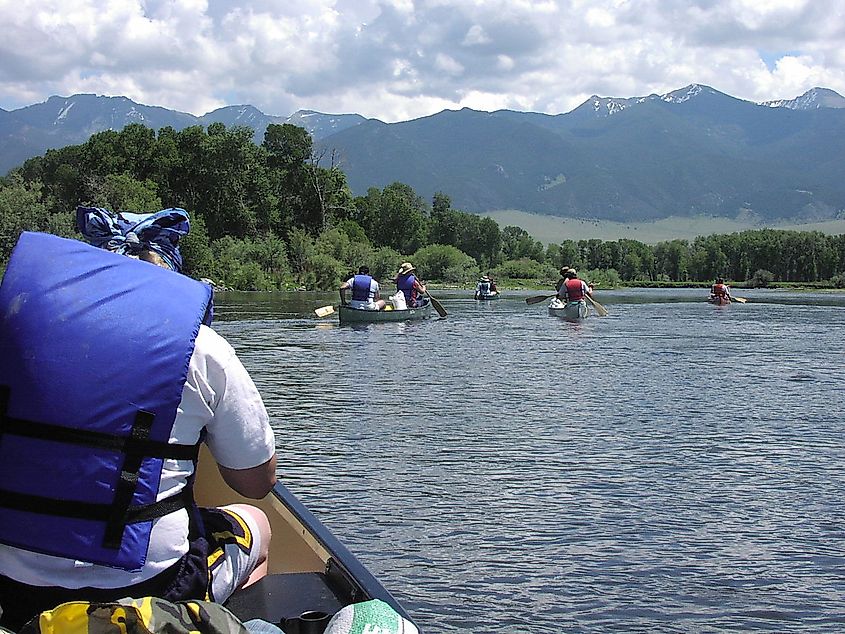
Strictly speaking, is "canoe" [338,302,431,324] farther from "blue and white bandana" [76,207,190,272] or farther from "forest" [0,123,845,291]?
"forest" [0,123,845,291]

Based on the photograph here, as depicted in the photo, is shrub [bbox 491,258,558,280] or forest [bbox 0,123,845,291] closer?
forest [bbox 0,123,845,291]

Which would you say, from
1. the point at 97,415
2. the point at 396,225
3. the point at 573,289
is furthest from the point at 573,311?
the point at 396,225

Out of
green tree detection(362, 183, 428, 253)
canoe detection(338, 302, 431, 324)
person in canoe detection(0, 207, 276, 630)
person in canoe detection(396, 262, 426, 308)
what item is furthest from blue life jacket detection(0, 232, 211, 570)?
green tree detection(362, 183, 428, 253)

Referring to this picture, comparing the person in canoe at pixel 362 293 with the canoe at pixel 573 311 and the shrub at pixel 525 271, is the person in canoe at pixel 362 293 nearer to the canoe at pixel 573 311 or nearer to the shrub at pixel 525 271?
the canoe at pixel 573 311

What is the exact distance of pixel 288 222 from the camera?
301 feet

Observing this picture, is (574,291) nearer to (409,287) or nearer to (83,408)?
(409,287)

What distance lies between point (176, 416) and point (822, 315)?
3964cm

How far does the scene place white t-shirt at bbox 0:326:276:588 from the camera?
3.25 m

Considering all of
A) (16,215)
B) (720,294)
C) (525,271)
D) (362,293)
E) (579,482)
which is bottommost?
(579,482)

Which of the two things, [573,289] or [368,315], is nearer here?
[368,315]

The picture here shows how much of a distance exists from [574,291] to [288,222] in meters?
60.6

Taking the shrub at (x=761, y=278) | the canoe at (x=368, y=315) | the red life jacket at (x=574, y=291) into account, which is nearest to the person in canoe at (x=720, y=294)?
the red life jacket at (x=574, y=291)

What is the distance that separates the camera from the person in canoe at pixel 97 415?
3.17m

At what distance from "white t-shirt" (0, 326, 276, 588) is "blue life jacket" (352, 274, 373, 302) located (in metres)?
26.0
